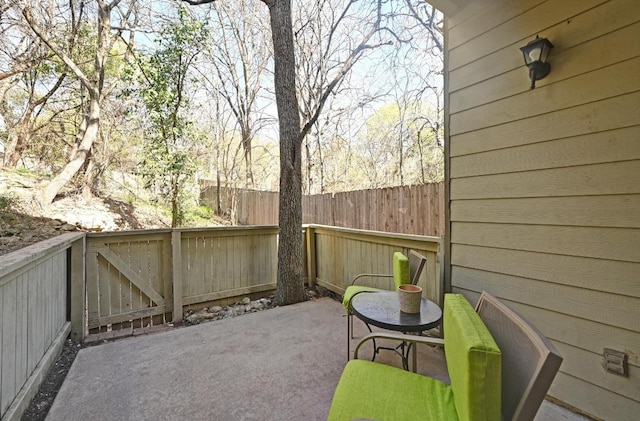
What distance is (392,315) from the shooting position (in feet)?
6.37

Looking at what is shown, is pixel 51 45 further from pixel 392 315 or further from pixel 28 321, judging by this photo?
pixel 392 315

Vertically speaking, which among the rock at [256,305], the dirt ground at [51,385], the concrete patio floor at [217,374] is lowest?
the rock at [256,305]

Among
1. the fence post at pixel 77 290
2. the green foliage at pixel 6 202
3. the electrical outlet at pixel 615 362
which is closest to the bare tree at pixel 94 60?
the green foliage at pixel 6 202

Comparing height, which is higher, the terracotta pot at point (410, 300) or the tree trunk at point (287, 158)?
the tree trunk at point (287, 158)

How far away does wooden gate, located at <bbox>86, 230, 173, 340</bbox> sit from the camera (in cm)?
313

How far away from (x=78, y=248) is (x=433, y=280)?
11.4 feet

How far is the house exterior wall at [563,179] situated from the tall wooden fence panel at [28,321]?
296cm

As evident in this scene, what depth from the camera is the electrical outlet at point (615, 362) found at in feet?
5.27

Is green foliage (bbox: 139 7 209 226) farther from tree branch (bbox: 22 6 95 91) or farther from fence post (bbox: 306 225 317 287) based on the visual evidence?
fence post (bbox: 306 225 317 287)

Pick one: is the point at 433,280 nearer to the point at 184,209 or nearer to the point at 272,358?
the point at 272,358

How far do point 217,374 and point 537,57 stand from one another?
312 centimetres

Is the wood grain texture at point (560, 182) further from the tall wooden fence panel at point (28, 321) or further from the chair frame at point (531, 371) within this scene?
the tall wooden fence panel at point (28, 321)

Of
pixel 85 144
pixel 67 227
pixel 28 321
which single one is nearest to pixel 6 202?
pixel 67 227

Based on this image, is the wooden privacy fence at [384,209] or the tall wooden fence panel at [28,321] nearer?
the tall wooden fence panel at [28,321]
